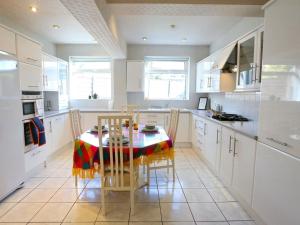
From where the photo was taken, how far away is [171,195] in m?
2.50

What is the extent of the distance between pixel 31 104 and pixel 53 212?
4.98ft

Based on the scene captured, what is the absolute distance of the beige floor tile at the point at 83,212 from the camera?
79.6 inches

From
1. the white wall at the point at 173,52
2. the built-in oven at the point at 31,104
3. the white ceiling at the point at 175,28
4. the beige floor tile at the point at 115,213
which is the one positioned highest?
the white ceiling at the point at 175,28

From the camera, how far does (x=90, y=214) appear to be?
211cm

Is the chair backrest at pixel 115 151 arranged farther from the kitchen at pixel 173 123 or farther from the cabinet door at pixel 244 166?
the cabinet door at pixel 244 166

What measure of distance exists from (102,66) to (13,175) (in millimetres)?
3606

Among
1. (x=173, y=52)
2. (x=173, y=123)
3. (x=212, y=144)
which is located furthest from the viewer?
(x=173, y=52)

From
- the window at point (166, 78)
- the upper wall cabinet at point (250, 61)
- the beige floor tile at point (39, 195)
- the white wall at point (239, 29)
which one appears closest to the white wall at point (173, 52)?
the window at point (166, 78)

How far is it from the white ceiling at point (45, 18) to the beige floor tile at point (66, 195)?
2.48 metres

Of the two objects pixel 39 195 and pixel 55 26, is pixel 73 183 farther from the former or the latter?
pixel 55 26

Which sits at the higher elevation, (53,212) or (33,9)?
(33,9)

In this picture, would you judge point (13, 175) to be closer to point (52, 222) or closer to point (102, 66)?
point (52, 222)

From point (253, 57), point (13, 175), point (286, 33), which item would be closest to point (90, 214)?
point (13, 175)

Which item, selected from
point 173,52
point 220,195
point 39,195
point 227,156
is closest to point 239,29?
point 173,52
